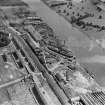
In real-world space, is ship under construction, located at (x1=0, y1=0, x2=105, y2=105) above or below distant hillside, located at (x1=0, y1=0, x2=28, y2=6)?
below

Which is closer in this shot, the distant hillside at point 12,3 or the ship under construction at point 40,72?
the ship under construction at point 40,72

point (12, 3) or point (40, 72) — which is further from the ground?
point (12, 3)

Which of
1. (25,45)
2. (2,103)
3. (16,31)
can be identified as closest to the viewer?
(2,103)

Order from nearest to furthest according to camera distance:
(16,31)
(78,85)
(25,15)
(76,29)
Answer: (78,85), (16,31), (76,29), (25,15)

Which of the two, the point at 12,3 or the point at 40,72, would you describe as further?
the point at 12,3

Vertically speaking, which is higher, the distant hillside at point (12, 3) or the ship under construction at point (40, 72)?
the distant hillside at point (12, 3)

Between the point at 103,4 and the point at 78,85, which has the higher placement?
the point at 103,4

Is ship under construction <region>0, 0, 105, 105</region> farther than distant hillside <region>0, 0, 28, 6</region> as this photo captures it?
No

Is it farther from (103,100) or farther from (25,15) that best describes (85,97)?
(25,15)

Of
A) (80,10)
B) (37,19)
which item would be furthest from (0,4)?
(80,10)

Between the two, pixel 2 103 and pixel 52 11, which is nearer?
pixel 2 103

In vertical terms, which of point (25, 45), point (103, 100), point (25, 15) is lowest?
point (103, 100)
